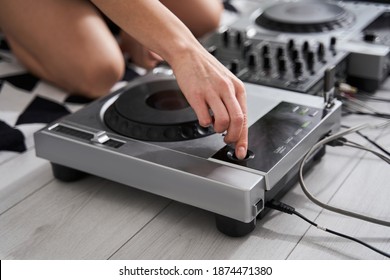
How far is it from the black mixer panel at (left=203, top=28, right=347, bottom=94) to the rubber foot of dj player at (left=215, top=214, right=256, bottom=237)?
0.38 m

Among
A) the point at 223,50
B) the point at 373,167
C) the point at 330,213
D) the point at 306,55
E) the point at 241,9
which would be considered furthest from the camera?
the point at 241,9

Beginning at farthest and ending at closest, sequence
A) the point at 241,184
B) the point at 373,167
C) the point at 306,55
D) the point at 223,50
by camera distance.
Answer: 1. the point at 223,50
2. the point at 306,55
3. the point at 373,167
4. the point at 241,184

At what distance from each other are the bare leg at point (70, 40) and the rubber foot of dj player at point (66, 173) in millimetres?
363

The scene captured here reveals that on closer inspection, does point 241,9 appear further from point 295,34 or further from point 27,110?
point 27,110

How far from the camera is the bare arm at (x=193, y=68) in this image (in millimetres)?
933

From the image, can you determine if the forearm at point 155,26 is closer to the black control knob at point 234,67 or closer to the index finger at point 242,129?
the index finger at point 242,129

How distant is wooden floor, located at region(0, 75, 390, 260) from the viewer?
38.4 inches

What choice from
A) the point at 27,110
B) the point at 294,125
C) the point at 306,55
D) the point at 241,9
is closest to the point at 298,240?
the point at 294,125

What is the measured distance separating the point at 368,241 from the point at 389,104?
0.54 metres

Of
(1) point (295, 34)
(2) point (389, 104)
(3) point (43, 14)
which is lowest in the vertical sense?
(2) point (389, 104)

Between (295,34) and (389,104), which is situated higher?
(295,34)

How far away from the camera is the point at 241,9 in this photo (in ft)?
6.72

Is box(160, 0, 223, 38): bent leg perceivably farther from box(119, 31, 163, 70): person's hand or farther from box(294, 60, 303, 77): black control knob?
box(294, 60, 303, 77): black control knob

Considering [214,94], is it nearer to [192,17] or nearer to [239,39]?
[239,39]
